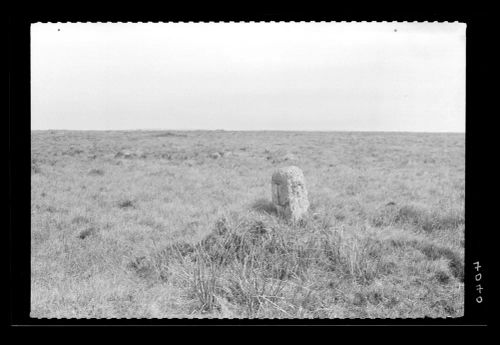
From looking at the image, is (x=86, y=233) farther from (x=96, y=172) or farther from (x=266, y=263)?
(x=96, y=172)

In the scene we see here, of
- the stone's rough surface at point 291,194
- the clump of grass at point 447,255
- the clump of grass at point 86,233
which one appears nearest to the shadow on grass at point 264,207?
the stone's rough surface at point 291,194

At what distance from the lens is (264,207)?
7879mm

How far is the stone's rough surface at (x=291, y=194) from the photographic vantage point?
22.3 feet

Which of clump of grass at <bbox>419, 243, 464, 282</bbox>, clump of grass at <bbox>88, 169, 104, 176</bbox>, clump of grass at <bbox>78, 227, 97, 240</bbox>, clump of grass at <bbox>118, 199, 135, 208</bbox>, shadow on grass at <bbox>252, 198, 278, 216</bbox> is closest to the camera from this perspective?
clump of grass at <bbox>419, 243, 464, 282</bbox>

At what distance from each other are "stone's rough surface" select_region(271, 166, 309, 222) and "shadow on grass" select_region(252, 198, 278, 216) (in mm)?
333

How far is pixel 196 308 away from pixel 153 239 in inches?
108

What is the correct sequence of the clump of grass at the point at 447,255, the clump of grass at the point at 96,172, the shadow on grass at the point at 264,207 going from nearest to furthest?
the clump of grass at the point at 447,255 → the shadow on grass at the point at 264,207 → the clump of grass at the point at 96,172

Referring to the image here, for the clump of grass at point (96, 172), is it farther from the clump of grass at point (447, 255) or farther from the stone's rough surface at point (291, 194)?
the clump of grass at point (447, 255)

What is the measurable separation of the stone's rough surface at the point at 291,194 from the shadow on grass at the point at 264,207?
13.1 inches

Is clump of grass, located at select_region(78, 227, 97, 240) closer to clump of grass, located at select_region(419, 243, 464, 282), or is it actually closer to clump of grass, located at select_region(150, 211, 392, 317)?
clump of grass, located at select_region(150, 211, 392, 317)

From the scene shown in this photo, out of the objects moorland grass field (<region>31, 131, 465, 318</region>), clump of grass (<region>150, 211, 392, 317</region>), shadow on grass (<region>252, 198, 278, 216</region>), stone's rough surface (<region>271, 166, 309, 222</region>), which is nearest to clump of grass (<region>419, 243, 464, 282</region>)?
moorland grass field (<region>31, 131, 465, 318</region>)

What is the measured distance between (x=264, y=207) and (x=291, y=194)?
1.18 meters

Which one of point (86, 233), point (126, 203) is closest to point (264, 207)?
point (86, 233)

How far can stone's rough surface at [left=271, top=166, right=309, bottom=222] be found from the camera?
6.80 m
